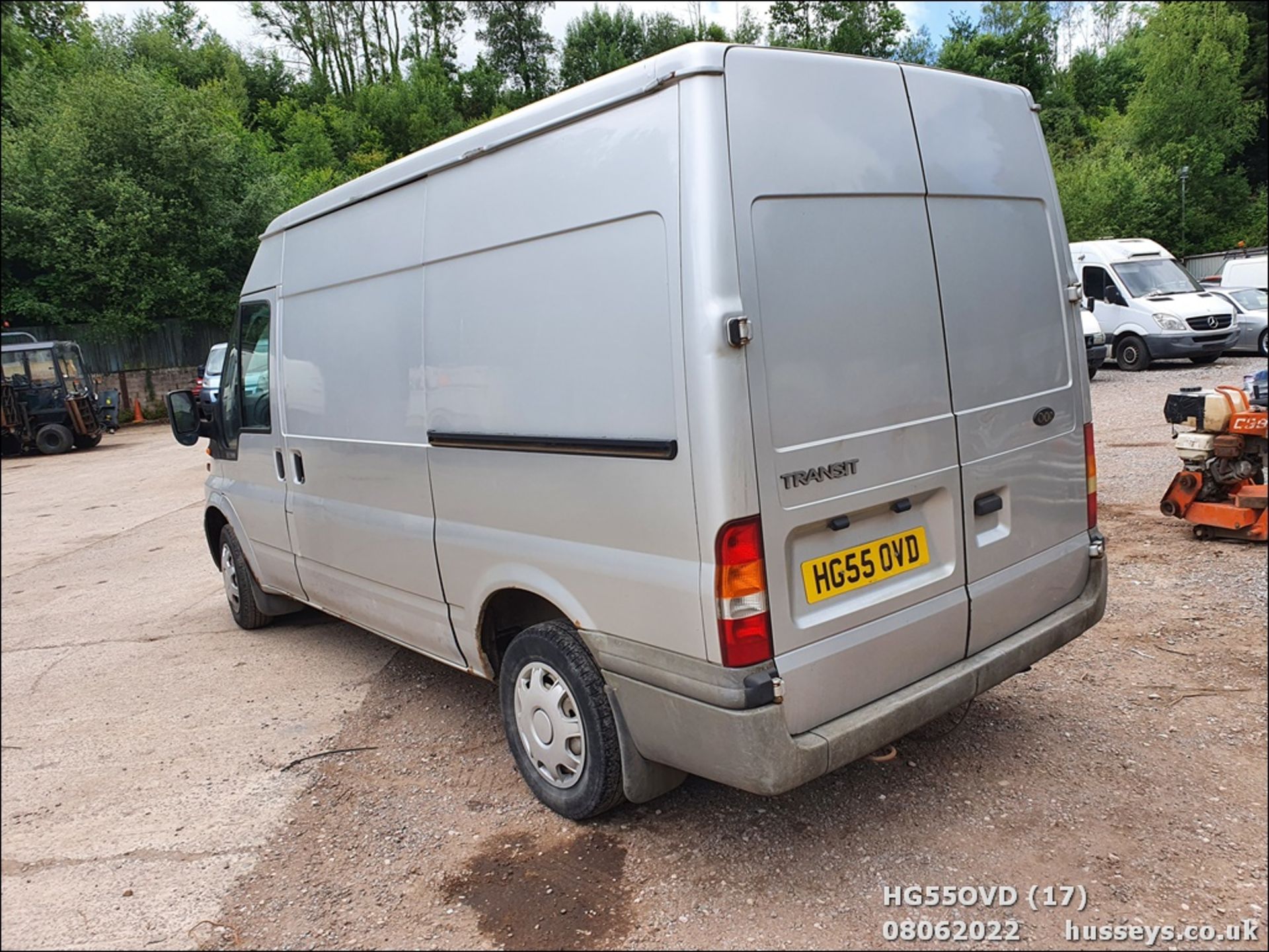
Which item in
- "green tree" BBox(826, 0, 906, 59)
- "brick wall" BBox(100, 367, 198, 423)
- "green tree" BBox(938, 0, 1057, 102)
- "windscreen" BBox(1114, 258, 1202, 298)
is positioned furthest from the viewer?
"green tree" BBox(826, 0, 906, 59)

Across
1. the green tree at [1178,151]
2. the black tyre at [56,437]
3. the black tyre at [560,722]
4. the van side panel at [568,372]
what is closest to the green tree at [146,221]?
the black tyre at [56,437]

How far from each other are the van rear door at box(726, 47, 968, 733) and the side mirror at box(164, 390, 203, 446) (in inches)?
165

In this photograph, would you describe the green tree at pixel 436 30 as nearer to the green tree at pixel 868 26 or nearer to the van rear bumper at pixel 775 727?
the green tree at pixel 868 26

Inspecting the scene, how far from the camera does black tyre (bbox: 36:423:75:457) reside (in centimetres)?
1638

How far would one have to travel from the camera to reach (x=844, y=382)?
2.85 m

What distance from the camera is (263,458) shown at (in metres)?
5.19

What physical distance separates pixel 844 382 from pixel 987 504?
85 cm

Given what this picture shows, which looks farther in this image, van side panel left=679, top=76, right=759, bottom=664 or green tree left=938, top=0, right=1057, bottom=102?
green tree left=938, top=0, right=1057, bottom=102

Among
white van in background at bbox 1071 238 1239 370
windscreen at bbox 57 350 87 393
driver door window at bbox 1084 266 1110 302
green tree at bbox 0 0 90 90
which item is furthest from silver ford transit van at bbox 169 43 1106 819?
windscreen at bbox 57 350 87 393

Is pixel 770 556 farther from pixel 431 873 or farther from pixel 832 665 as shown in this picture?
pixel 431 873

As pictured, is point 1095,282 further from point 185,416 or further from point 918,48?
point 918,48

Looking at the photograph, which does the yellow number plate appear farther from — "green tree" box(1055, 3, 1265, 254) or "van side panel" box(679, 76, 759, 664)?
"green tree" box(1055, 3, 1265, 254)

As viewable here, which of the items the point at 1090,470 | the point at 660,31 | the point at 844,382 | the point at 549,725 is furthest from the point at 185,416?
the point at 660,31

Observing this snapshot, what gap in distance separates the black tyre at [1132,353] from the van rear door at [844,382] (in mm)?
15587
